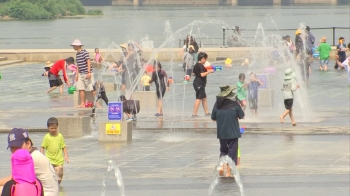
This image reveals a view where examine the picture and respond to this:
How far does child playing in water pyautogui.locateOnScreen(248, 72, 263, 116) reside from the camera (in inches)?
856

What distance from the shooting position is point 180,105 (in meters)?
24.7

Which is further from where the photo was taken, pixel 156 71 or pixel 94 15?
pixel 94 15

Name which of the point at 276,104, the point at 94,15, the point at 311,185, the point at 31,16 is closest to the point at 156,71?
the point at 276,104

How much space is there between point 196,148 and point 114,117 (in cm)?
197

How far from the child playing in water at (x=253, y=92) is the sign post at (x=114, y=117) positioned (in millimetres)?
4066

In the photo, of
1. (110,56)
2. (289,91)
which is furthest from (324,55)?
(289,91)

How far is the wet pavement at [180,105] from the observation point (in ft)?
69.0

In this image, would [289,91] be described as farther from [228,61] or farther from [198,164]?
[228,61]

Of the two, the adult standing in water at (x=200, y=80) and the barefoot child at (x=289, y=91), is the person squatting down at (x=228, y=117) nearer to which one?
the barefoot child at (x=289, y=91)

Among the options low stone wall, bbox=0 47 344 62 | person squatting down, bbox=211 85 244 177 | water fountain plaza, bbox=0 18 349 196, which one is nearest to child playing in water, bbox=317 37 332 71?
low stone wall, bbox=0 47 344 62

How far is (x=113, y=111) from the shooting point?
1866 cm

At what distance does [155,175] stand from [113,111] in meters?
4.19

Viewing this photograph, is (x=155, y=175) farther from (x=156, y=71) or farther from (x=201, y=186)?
(x=156, y=71)

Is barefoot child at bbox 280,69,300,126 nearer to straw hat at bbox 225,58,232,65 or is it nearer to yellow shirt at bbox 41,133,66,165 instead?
yellow shirt at bbox 41,133,66,165
